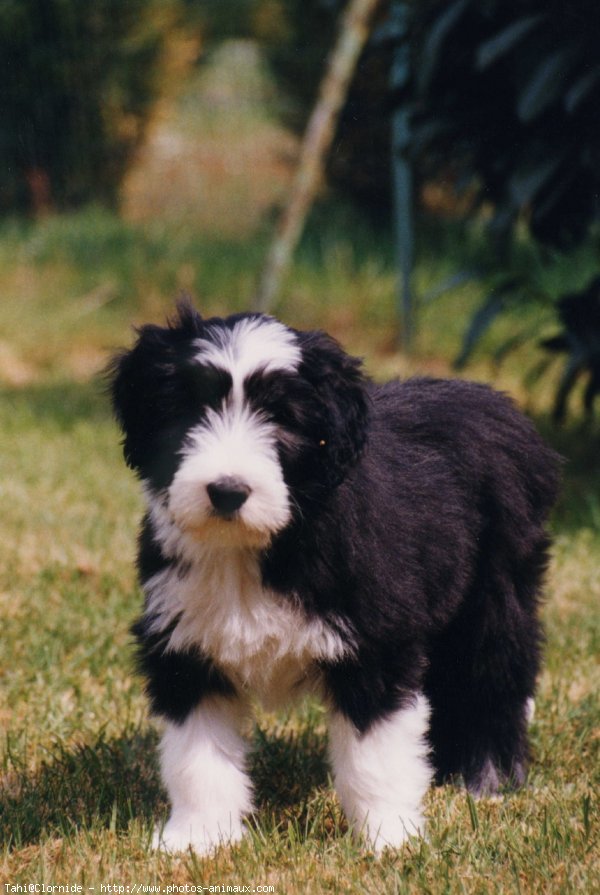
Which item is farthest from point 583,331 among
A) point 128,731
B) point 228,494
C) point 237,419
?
point 228,494

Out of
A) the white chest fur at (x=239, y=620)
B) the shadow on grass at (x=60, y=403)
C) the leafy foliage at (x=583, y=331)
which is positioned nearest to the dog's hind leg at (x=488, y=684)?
the white chest fur at (x=239, y=620)

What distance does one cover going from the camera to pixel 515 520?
3766mm

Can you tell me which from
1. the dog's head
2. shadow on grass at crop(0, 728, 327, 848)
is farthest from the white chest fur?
shadow on grass at crop(0, 728, 327, 848)

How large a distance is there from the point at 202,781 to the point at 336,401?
0.98 metres

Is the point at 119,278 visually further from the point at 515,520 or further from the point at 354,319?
the point at 515,520

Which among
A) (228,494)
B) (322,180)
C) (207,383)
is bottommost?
(228,494)

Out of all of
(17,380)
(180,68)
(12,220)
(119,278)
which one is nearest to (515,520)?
(17,380)

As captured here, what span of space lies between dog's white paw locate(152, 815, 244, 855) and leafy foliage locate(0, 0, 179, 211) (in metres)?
10.8

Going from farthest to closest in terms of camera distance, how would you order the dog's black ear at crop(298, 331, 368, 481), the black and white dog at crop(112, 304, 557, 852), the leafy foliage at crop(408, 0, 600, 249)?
the leafy foliage at crop(408, 0, 600, 249) → the dog's black ear at crop(298, 331, 368, 481) → the black and white dog at crop(112, 304, 557, 852)

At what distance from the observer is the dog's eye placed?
300 centimetres

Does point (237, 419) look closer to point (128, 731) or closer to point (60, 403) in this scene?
point (128, 731)

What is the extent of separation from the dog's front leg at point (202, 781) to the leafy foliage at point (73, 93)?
10.8m

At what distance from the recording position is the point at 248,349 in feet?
9.96

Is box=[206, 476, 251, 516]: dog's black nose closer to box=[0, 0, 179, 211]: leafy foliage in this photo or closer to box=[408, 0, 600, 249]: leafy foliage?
box=[408, 0, 600, 249]: leafy foliage
